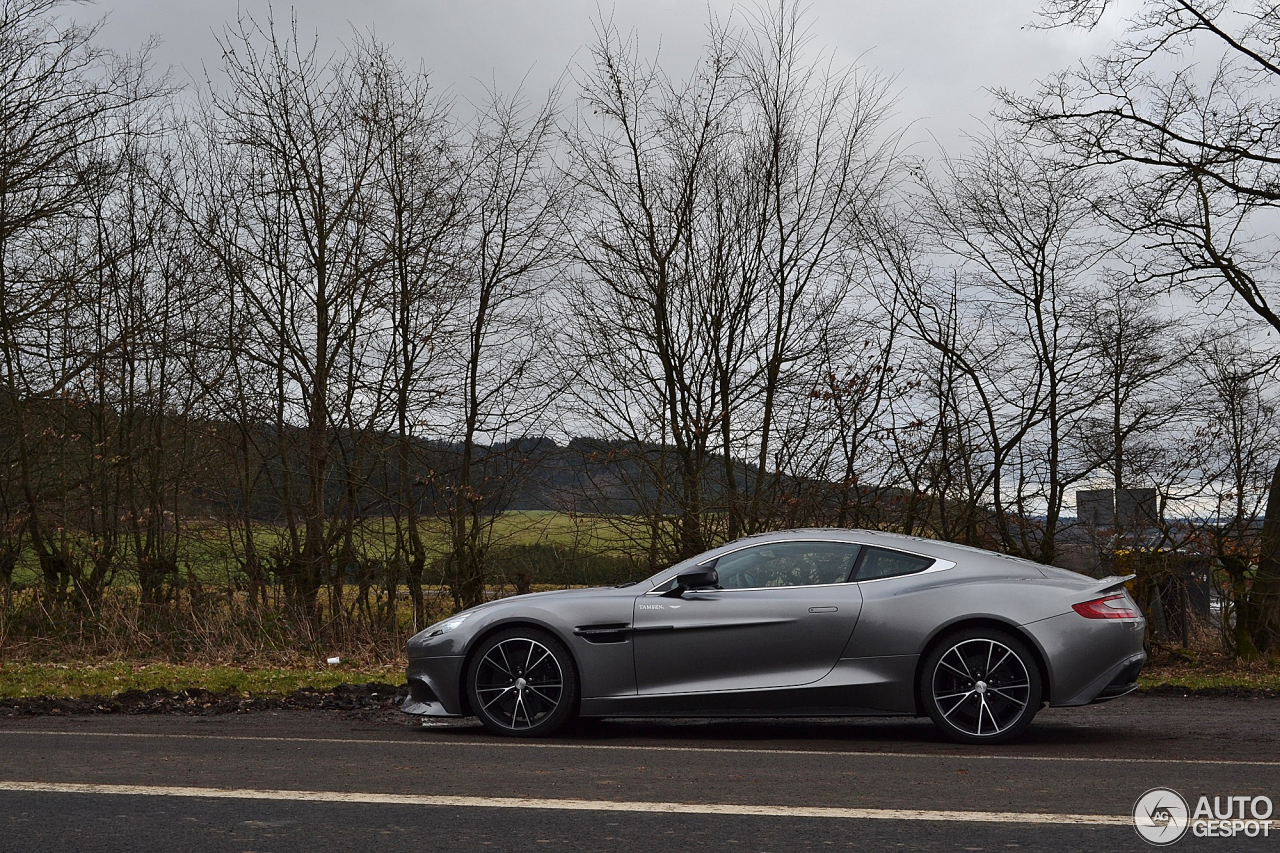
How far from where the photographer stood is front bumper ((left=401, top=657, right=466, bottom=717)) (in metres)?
8.59

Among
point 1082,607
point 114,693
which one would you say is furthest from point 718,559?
point 114,693

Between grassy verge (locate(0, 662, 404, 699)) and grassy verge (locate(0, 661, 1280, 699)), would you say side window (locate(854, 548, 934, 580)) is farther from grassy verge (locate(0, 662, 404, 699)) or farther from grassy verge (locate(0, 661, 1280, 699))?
grassy verge (locate(0, 662, 404, 699))

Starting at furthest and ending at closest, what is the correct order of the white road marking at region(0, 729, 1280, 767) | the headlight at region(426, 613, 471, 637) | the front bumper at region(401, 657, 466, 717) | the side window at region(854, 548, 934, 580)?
1. the headlight at region(426, 613, 471, 637)
2. the front bumper at region(401, 657, 466, 717)
3. the side window at region(854, 548, 934, 580)
4. the white road marking at region(0, 729, 1280, 767)

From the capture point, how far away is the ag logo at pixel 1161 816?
16.8ft

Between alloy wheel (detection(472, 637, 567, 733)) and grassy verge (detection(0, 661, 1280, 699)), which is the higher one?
alloy wheel (detection(472, 637, 567, 733))

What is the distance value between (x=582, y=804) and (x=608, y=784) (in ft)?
1.95

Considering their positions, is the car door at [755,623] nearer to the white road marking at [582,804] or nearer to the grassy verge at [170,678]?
the white road marking at [582,804]

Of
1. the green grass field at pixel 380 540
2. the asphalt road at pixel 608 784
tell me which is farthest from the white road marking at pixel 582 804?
the green grass field at pixel 380 540

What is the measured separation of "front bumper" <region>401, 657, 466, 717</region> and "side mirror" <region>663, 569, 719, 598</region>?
5.25 ft

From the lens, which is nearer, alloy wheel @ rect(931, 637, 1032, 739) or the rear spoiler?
alloy wheel @ rect(931, 637, 1032, 739)

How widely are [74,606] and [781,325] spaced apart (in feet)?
36.8

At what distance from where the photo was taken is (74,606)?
710 inches

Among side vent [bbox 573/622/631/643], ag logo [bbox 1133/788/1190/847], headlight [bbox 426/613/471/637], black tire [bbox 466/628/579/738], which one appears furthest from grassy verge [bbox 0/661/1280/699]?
ag logo [bbox 1133/788/1190/847]

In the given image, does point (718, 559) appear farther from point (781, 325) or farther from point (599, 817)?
point (781, 325)
